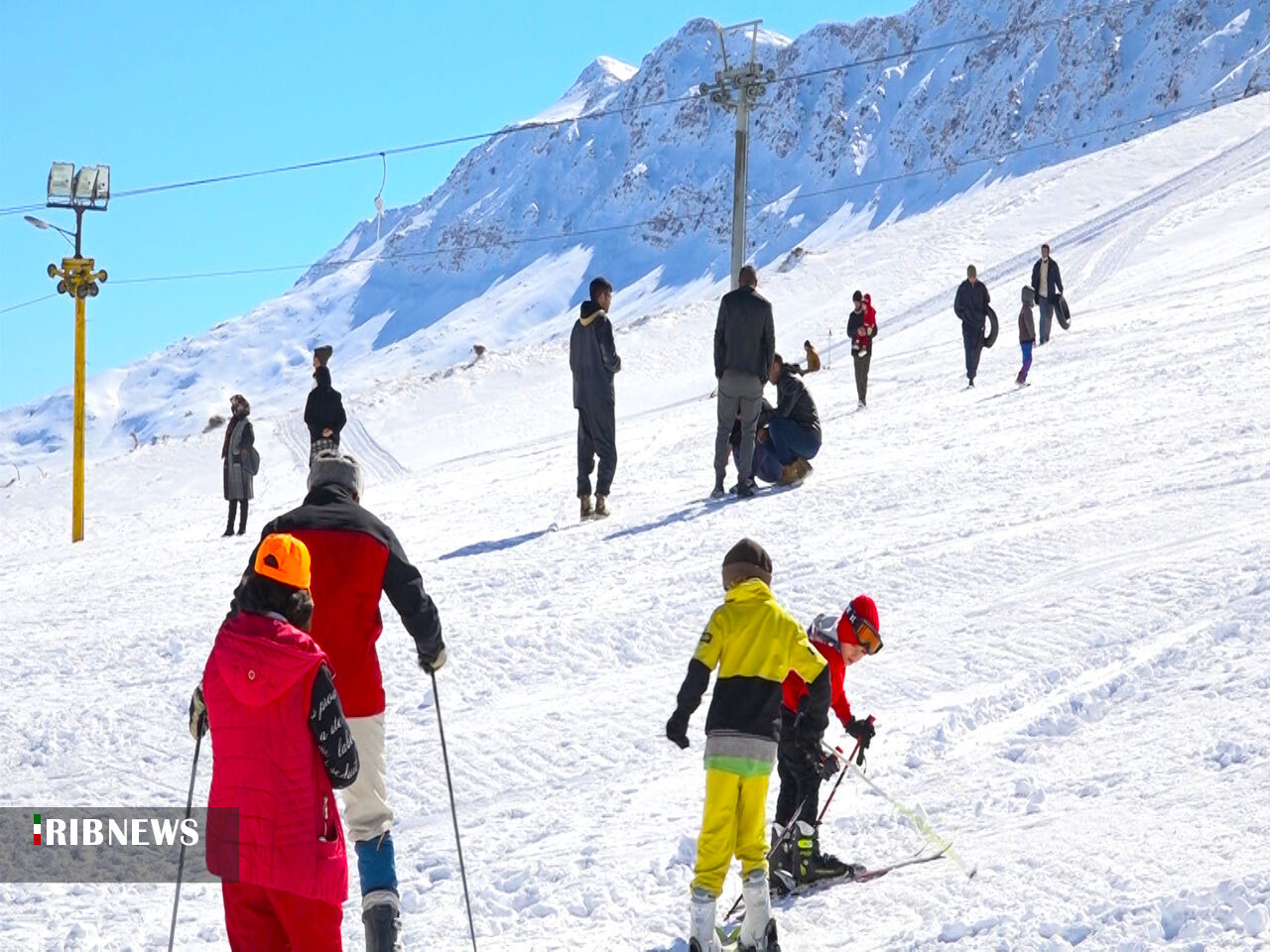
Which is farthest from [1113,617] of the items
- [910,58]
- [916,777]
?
[910,58]

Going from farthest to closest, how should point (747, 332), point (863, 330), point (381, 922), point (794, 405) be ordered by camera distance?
point (863, 330) → point (794, 405) → point (747, 332) → point (381, 922)

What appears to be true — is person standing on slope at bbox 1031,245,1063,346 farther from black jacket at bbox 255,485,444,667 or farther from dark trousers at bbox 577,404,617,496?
black jacket at bbox 255,485,444,667

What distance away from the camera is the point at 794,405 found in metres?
12.2

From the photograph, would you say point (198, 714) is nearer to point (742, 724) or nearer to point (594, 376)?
point (742, 724)

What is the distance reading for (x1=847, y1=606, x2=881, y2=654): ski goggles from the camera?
531 centimetres

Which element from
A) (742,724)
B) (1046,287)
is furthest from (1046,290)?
(742,724)

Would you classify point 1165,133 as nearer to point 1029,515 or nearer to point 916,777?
point 1029,515

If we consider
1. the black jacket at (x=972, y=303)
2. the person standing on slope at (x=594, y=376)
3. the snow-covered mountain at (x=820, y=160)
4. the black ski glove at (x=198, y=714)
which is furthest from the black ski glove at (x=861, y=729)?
the snow-covered mountain at (x=820, y=160)

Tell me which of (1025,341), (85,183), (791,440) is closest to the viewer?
(791,440)

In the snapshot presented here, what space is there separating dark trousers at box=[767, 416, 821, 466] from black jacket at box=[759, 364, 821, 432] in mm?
41

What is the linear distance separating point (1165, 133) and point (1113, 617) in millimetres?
40497

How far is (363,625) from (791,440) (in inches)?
311

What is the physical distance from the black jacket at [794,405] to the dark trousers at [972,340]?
5.21m

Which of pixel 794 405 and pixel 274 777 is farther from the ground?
pixel 794 405
